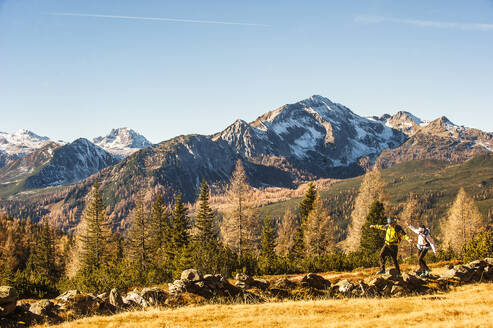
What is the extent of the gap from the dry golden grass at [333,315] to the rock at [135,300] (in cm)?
159

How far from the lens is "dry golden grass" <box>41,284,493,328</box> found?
11727 millimetres

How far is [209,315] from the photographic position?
13844mm

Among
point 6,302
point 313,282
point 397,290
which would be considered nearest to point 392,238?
point 397,290

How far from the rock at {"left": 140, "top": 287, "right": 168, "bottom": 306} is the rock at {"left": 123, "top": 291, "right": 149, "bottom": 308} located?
0.16 metres

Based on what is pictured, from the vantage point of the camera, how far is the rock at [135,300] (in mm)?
16250

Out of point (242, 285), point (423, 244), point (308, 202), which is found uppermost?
point (308, 202)

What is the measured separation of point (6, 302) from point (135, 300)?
17.8 ft

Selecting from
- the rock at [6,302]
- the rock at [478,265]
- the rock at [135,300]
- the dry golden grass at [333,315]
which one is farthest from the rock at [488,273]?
the rock at [6,302]

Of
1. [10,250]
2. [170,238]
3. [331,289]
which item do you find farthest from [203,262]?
[10,250]

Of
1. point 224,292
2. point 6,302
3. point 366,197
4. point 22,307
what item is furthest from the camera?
point 366,197

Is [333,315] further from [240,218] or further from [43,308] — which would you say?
[240,218]

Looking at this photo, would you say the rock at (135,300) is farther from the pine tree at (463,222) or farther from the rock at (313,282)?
the pine tree at (463,222)

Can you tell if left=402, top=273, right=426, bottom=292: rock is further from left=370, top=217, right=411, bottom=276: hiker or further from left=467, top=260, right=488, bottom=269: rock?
left=467, top=260, right=488, bottom=269: rock

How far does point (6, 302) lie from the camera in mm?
13672
